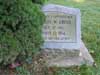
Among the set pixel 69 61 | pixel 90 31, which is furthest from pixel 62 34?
pixel 90 31

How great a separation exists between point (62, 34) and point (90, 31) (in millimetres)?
1986

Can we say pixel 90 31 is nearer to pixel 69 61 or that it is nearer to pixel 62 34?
pixel 62 34

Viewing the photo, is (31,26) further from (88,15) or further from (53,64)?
(88,15)

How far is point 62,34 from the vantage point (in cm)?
451

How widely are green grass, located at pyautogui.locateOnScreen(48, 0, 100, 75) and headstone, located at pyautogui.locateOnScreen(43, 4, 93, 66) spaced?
0.25 metres

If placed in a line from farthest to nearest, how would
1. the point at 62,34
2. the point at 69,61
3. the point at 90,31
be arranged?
the point at 90,31 → the point at 62,34 → the point at 69,61

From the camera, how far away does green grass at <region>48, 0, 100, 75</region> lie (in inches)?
165

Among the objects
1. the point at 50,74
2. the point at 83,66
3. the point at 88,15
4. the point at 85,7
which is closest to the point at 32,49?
the point at 50,74

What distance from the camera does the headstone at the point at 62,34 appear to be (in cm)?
442

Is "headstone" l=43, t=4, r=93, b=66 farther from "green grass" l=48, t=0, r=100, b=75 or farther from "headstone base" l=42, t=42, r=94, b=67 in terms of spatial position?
"green grass" l=48, t=0, r=100, b=75

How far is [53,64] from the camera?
4.29m

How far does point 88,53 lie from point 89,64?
1.36 feet

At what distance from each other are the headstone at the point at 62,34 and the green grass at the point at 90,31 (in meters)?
0.25

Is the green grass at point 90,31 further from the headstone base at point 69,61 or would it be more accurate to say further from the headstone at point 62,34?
the headstone at point 62,34
